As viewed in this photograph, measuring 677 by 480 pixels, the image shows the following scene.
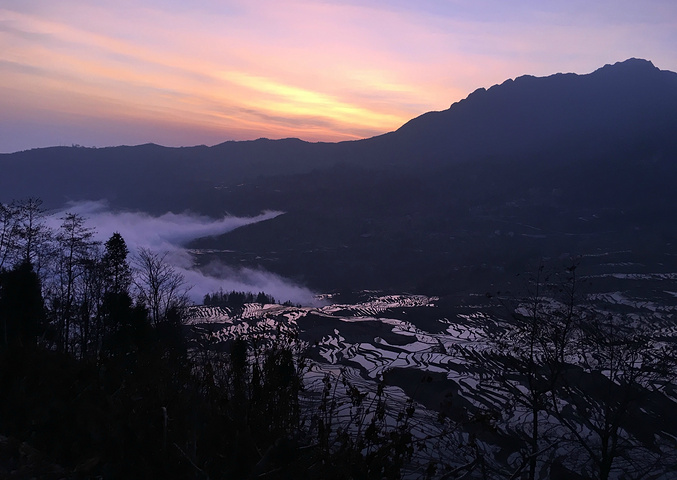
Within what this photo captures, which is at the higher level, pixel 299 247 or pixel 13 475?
pixel 13 475

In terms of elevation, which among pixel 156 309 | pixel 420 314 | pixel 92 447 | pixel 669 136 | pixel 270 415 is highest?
pixel 669 136

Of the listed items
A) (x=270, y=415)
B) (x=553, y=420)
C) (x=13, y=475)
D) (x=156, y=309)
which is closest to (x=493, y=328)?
(x=553, y=420)

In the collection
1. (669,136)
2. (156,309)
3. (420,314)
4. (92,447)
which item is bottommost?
(420,314)

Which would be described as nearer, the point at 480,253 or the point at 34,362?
the point at 34,362

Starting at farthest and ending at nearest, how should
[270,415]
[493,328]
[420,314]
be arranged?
[420,314] → [493,328] → [270,415]

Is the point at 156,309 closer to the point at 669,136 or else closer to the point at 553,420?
the point at 553,420

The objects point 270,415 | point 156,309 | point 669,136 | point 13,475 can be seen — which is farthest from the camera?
point 669,136

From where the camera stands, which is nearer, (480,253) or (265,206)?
(480,253)

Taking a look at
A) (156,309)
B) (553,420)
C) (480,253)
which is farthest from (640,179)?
(156,309)

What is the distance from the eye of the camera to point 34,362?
7328 millimetres

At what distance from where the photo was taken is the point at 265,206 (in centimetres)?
19000

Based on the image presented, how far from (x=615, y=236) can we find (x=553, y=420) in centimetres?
11661

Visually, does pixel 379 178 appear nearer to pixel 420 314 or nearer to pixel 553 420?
pixel 420 314

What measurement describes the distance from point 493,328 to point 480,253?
72.7m
